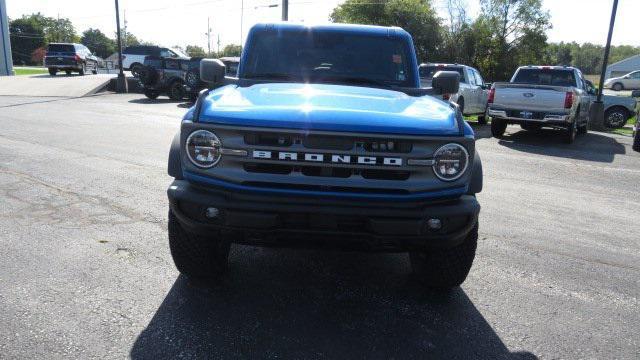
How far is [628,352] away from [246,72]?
3.35 metres

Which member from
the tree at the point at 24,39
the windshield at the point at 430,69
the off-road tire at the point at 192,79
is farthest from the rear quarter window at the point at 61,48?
the tree at the point at 24,39

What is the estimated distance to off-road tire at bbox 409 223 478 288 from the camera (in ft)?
10.3

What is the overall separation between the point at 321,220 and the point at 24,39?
10113 centimetres

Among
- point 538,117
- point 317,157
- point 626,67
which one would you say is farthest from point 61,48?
point 626,67

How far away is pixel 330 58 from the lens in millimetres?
4246

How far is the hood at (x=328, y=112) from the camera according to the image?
2701 mm

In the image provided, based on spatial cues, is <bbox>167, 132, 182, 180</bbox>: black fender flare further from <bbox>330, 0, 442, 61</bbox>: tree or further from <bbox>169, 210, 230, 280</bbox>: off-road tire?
<bbox>330, 0, 442, 61</bbox>: tree

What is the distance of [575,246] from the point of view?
15.0 feet

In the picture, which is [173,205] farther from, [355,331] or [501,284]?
[501,284]

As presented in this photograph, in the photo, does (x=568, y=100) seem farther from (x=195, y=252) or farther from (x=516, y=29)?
(x=516, y=29)

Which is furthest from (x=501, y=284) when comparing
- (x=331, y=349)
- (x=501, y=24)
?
(x=501, y=24)

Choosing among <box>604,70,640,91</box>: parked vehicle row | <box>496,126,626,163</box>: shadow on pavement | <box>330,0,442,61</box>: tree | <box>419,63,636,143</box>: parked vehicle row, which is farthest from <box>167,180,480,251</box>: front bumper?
<box>330,0,442,61</box>: tree

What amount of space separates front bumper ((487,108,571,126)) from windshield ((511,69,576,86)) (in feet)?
6.21

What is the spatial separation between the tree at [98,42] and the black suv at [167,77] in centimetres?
9242
